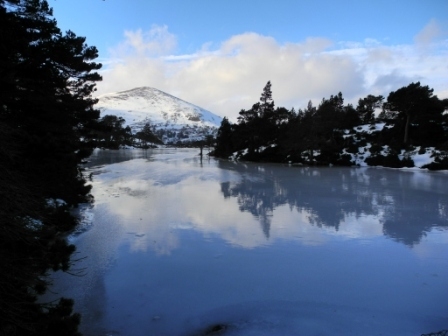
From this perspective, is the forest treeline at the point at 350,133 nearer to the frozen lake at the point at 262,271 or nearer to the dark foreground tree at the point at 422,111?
the dark foreground tree at the point at 422,111

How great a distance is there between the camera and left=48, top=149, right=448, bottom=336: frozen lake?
432 cm

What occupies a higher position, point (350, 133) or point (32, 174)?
point (350, 133)

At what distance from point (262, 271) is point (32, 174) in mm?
4469

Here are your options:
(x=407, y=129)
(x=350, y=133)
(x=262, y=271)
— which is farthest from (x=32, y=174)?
(x=350, y=133)

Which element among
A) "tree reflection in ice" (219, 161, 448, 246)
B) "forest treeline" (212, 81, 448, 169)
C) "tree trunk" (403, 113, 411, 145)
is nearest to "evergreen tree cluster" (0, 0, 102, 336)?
"tree reflection in ice" (219, 161, 448, 246)

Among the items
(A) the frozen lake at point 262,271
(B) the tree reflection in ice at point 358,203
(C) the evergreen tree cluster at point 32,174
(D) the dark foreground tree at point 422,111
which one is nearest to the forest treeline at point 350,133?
(D) the dark foreground tree at point 422,111

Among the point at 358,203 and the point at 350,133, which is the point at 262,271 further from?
the point at 350,133

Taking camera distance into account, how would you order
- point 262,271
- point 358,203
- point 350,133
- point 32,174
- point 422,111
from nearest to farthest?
point 32,174
point 262,271
point 358,203
point 422,111
point 350,133

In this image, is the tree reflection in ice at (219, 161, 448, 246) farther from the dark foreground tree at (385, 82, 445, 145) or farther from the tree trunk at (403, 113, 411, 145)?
the dark foreground tree at (385, 82, 445, 145)

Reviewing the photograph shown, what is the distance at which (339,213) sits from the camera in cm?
1109

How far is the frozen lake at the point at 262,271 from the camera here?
14.2ft

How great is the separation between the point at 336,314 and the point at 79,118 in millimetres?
13357

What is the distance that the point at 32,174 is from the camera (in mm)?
4730

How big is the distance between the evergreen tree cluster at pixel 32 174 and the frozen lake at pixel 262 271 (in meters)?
1.06
